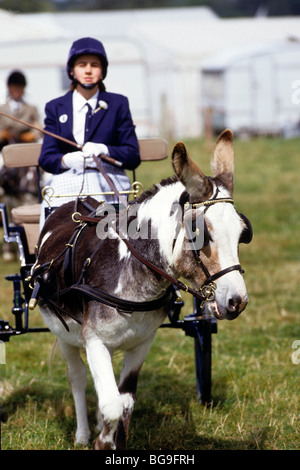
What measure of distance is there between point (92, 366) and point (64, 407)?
5.61ft

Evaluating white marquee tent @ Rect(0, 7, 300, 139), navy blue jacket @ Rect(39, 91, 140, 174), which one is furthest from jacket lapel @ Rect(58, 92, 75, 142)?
white marquee tent @ Rect(0, 7, 300, 139)

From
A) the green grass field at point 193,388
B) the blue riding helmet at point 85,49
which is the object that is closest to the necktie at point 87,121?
the blue riding helmet at point 85,49

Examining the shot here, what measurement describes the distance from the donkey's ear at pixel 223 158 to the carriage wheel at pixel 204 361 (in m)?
1.59

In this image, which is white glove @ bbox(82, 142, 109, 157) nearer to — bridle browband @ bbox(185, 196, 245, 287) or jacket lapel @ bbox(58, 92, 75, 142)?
jacket lapel @ bbox(58, 92, 75, 142)

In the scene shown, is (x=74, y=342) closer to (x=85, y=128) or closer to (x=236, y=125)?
(x=85, y=128)

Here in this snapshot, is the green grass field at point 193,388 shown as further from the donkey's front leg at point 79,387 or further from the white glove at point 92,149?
the white glove at point 92,149

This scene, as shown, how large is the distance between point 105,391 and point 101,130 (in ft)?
6.35

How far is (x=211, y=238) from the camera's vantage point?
373cm

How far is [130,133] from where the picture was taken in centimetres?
523

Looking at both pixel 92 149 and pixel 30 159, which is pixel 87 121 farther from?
pixel 30 159

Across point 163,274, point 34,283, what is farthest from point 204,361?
point 163,274

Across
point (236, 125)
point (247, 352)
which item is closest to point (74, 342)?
point (247, 352)

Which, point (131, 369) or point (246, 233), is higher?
point (246, 233)

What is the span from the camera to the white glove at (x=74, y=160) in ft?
16.0
